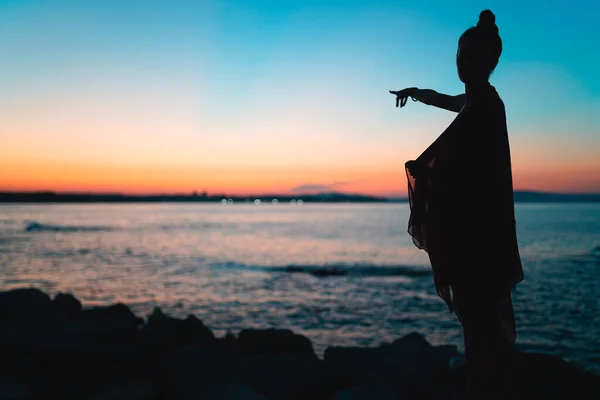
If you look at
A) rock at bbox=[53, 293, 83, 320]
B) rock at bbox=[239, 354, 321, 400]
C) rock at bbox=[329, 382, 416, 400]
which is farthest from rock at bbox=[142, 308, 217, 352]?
rock at bbox=[329, 382, 416, 400]

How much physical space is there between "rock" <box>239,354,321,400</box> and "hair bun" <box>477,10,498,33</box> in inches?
209

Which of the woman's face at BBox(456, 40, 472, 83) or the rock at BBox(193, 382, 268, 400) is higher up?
the woman's face at BBox(456, 40, 472, 83)

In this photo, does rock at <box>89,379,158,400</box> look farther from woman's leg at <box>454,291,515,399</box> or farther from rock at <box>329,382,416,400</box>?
woman's leg at <box>454,291,515,399</box>

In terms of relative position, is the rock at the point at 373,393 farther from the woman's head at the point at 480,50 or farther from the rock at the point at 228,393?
the woman's head at the point at 480,50

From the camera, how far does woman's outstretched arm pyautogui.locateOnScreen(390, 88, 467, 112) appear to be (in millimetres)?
2977

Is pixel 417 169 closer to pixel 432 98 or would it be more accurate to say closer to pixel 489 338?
pixel 432 98

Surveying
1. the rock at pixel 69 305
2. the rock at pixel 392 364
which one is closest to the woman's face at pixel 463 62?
the rock at pixel 392 364

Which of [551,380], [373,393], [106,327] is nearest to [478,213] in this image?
[373,393]

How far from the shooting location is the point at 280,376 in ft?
21.9

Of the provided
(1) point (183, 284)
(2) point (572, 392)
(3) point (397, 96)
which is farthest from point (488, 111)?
(1) point (183, 284)

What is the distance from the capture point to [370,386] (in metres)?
5.68

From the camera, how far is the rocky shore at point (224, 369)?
18.5 ft

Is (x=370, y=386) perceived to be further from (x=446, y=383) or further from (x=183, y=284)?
(x=183, y=284)

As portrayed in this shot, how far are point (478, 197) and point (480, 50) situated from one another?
85 cm
